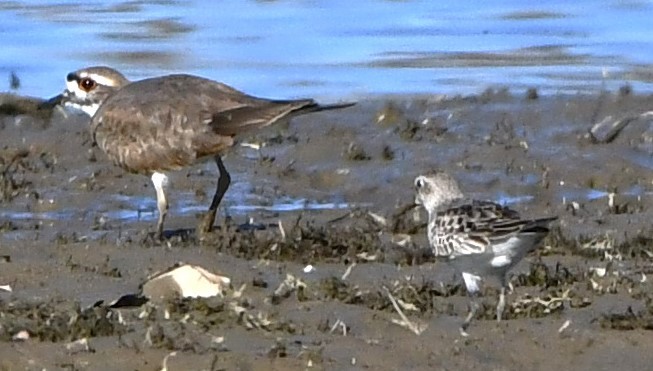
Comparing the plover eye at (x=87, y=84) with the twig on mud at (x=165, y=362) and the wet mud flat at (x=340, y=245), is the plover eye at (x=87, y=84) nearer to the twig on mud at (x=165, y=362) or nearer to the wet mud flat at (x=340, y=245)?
the wet mud flat at (x=340, y=245)

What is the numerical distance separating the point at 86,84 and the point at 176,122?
4.24 ft

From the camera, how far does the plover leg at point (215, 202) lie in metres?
11.5

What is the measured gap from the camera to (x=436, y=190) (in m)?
10.2

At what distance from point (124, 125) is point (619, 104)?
4352 millimetres

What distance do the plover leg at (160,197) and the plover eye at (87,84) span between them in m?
1.01

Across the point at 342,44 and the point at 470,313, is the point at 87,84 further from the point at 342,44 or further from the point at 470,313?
the point at 342,44

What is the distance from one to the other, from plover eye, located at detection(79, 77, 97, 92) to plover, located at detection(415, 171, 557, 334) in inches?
144

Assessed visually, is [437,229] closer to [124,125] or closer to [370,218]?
[370,218]

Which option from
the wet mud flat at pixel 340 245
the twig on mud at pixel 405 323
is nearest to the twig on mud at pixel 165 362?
the wet mud flat at pixel 340 245

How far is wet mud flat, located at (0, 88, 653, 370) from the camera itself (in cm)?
829

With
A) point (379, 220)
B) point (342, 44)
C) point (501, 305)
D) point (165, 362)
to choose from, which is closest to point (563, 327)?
point (501, 305)

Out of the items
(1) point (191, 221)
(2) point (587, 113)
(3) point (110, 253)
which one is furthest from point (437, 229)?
(2) point (587, 113)

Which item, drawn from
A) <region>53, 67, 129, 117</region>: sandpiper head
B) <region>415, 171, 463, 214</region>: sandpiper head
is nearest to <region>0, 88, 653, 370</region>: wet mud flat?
<region>415, 171, 463, 214</region>: sandpiper head

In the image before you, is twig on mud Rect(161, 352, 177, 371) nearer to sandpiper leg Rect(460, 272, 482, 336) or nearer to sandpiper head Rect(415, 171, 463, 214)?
sandpiper leg Rect(460, 272, 482, 336)
